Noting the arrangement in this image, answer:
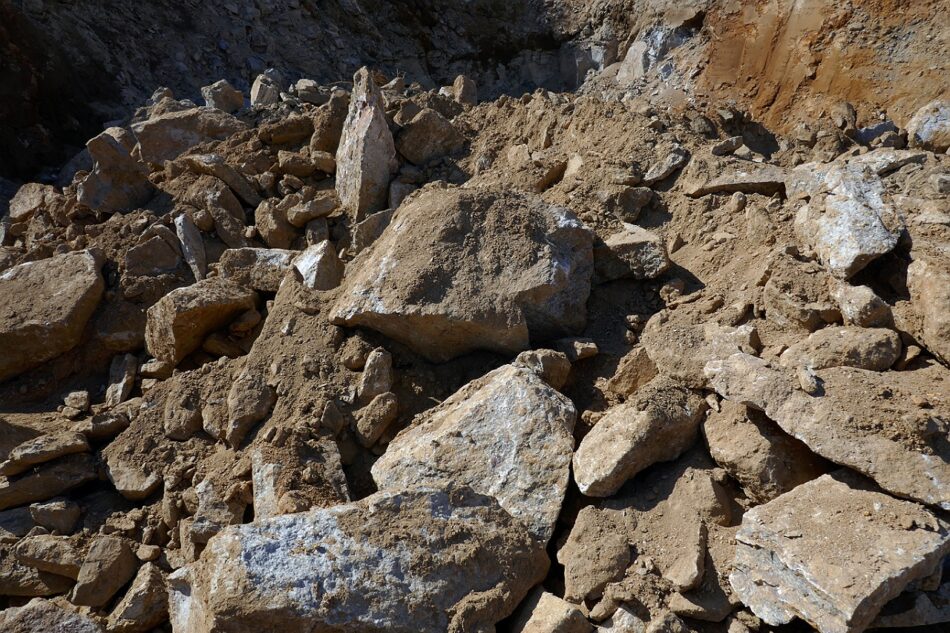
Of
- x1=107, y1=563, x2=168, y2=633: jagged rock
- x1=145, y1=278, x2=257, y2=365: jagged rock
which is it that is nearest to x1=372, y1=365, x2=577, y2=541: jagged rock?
x1=107, y1=563, x2=168, y2=633: jagged rock

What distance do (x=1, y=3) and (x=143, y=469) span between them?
6.90m

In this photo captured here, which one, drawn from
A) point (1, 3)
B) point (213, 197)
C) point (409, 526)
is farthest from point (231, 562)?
point (1, 3)

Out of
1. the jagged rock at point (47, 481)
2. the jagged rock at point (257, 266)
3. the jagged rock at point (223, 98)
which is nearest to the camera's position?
the jagged rock at point (47, 481)

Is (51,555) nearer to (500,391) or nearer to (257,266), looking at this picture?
(257,266)

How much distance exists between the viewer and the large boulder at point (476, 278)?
3018 mm

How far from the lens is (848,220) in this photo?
2.81m

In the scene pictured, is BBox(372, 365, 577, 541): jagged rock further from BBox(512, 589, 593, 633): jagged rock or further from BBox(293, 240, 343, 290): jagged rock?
BBox(293, 240, 343, 290): jagged rock

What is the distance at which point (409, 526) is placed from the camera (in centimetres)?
231

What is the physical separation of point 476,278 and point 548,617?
1.44 m

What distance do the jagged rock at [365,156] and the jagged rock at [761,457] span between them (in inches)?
105

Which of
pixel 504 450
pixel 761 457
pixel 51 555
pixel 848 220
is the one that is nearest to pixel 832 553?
pixel 761 457

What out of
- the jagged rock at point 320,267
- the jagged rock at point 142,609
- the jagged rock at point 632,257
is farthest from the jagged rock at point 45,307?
the jagged rock at point 632,257

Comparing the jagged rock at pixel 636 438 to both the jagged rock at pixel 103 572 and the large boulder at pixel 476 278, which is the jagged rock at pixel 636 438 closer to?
the large boulder at pixel 476 278

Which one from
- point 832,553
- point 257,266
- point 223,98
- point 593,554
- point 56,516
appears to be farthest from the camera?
point 223,98
